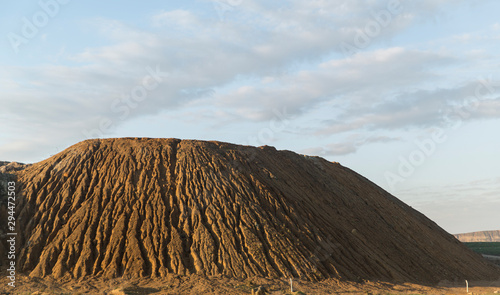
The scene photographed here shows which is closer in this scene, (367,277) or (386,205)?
(367,277)

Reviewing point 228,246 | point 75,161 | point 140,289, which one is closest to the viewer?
point 140,289

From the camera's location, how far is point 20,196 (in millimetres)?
34969

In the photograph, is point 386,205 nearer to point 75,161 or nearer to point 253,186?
point 253,186

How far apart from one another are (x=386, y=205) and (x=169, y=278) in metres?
29.5

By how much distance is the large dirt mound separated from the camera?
30.0m

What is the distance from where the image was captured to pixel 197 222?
32.4 m

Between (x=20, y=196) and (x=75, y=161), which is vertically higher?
(x=75, y=161)

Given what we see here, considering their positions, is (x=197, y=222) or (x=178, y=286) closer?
(x=178, y=286)

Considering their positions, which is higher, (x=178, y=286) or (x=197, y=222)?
(x=197, y=222)

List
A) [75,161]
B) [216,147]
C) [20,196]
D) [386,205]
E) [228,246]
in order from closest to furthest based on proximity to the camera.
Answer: [228,246] → [20,196] → [75,161] → [216,147] → [386,205]

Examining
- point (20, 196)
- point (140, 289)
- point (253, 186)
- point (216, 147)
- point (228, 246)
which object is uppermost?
point (216, 147)

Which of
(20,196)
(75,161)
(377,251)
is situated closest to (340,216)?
(377,251)

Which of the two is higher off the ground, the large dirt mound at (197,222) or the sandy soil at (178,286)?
the large dirt mound at (197,222)

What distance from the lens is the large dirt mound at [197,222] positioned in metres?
30.0
